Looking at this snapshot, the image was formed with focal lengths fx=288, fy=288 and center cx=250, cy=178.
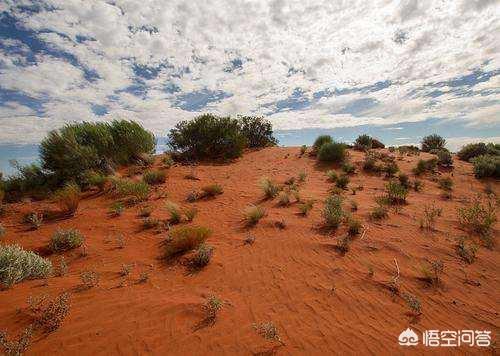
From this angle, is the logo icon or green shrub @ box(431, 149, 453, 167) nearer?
the logo icon

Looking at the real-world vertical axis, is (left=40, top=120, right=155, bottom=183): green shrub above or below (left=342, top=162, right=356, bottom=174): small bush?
above

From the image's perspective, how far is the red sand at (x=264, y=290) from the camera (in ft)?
12.0

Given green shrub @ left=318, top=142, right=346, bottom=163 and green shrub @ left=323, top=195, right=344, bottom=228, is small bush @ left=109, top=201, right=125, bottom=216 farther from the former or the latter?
green shrub @ left=318, top=142, right=346, bottom=163

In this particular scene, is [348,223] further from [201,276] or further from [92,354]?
[92,354]

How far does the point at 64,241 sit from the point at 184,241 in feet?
8.98

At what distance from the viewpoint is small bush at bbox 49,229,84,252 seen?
6.37m

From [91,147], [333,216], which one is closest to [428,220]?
[333,216]

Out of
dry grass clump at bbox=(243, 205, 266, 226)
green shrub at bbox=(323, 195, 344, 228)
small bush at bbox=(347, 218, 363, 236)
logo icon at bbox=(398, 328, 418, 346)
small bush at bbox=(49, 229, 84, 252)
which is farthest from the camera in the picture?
dry grass clump at bbox=(243, 205, 266, 226)

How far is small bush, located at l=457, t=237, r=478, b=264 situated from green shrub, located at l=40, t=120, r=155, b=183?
13.1 meters

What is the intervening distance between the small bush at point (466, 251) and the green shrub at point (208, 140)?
1575cm

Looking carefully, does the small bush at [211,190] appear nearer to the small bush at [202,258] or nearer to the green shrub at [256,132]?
A: the small bush at [202,258]

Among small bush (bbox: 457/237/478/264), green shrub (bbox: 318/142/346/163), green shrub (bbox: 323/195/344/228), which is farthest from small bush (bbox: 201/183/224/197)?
green shrub (bbox: 318/142/346/163)

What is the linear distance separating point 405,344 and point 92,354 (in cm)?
388

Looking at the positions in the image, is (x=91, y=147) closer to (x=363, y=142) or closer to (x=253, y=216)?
(x=253, y=216)
